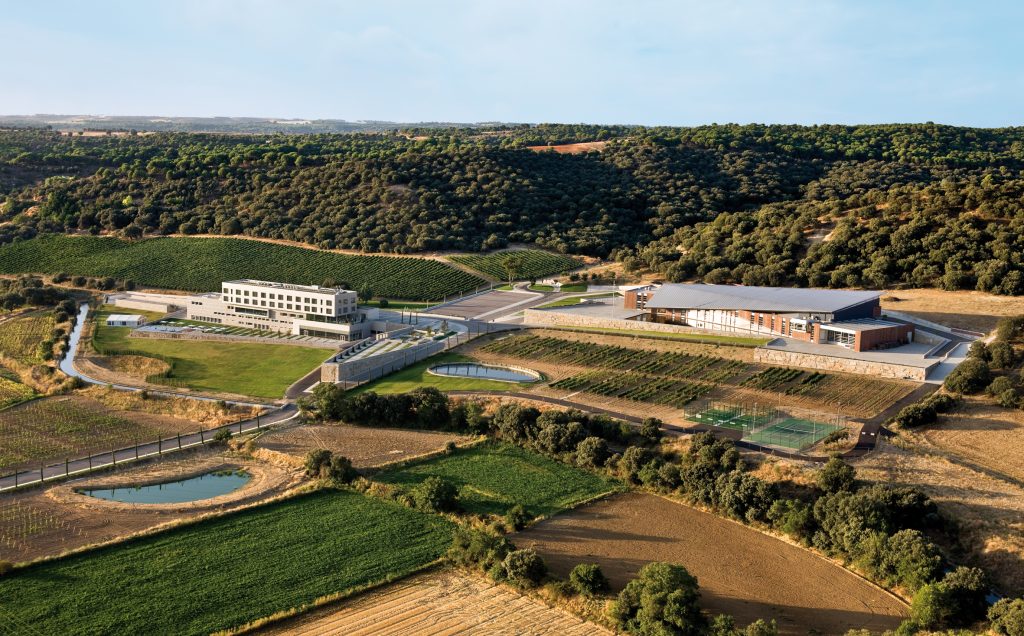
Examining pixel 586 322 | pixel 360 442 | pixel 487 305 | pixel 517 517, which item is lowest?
pixel 360 442

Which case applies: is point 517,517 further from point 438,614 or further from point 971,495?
point 971,495

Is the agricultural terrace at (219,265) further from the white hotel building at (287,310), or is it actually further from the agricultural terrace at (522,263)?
the white hotel building at (287,310)

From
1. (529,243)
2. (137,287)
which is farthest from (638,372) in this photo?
(137,287)

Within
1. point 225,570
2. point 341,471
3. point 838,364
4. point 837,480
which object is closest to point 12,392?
point 341,471

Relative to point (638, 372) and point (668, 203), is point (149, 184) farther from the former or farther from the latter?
point (638, 372)

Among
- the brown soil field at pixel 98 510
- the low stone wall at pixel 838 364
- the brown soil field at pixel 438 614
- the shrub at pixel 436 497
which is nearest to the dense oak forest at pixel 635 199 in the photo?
the low stone wall at pixel 838 364

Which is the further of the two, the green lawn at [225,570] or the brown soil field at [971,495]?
the brown soil field at [971,495]
